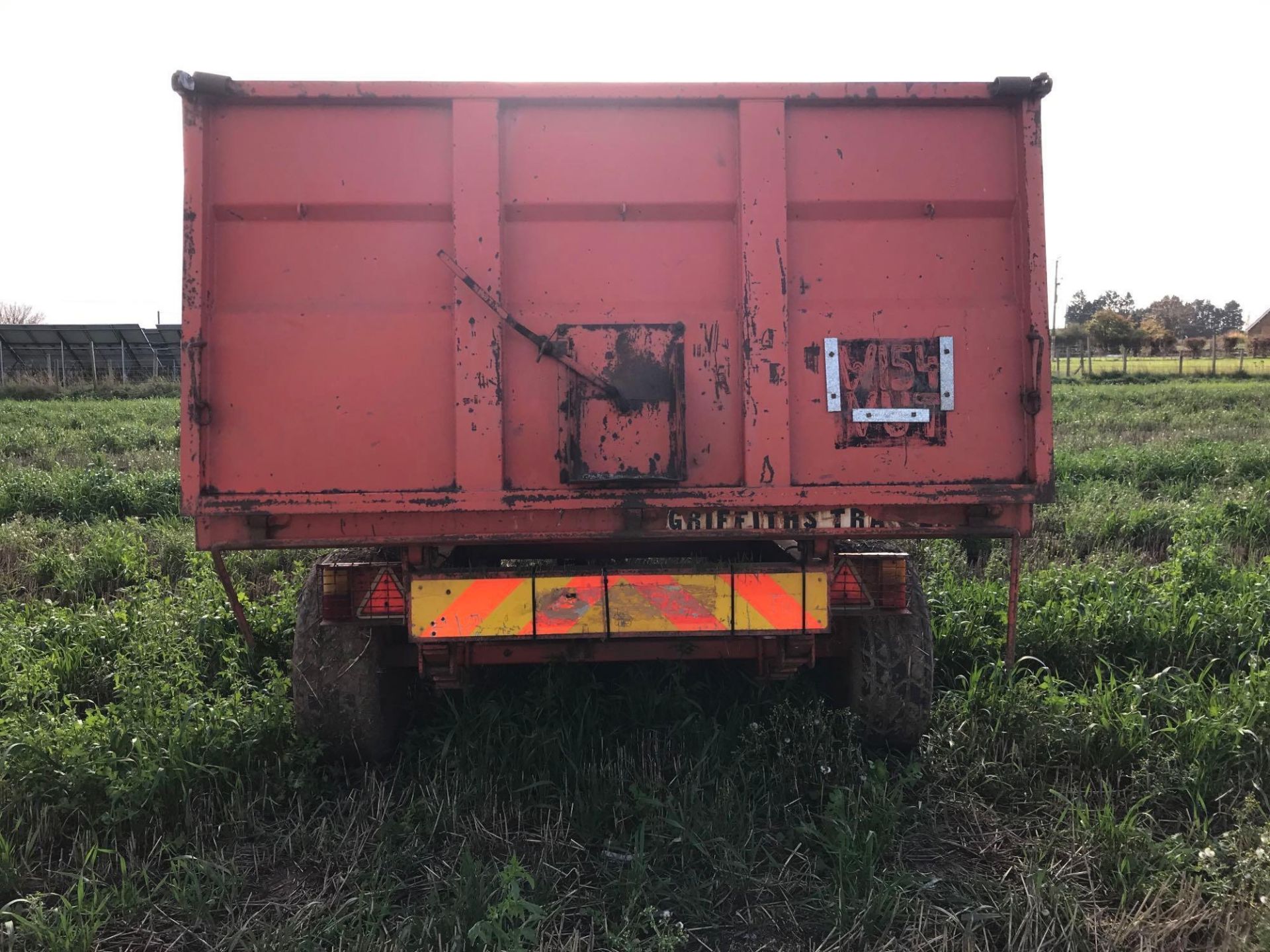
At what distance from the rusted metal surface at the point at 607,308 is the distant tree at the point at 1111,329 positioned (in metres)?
42.3

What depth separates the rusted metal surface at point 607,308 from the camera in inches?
123

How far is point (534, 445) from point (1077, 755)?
7.98 ft

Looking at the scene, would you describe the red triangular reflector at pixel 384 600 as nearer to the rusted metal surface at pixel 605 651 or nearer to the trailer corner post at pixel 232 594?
the rusted metal surface at pixel 605 651

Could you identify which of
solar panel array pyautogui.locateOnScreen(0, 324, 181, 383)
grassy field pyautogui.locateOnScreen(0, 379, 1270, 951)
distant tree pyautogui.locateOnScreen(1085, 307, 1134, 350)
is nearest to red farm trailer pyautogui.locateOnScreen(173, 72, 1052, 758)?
grassy field pyautogui.locateOnScreen(0, 379, 1270, 951)

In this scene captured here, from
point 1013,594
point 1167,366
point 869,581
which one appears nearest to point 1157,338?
point 1167,366

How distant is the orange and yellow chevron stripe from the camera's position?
10.5 ft

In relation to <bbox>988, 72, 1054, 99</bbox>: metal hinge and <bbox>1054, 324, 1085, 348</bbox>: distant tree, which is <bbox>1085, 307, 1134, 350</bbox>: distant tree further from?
<bbox>988, 72, 1054, 99</bbox>: metal hinge

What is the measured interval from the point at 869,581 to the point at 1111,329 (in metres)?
43.4

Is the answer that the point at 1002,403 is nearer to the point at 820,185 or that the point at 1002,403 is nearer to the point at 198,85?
the point at 820,185

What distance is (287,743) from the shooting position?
12.4 ft

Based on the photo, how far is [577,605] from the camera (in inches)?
127

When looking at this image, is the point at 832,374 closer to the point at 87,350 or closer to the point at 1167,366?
the point at 87,350

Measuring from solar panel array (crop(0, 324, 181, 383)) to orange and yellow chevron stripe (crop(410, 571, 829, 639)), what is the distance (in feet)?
93.4

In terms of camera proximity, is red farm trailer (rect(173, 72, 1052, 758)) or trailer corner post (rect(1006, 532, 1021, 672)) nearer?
red farm trailer (rect(173, 72, 1052, 758))
